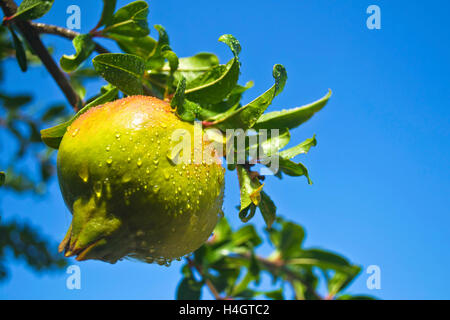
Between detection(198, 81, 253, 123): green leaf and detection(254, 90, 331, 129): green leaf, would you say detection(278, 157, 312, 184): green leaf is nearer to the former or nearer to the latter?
detection(254, 90, 331, 129): green leaf

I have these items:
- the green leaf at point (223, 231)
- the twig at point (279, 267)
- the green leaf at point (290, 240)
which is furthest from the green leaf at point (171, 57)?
the green leaf at point (290, 240)

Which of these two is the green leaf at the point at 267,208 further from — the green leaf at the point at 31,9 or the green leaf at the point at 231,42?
the green leaf at the point at 31,9

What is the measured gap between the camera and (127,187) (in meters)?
1.06

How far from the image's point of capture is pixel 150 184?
1.06 metres

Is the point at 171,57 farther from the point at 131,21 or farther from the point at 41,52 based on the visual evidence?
the point at 41,52

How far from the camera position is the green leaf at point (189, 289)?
2107 millimetres

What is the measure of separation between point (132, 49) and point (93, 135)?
0.76 metres

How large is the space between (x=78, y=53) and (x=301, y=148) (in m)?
0.90

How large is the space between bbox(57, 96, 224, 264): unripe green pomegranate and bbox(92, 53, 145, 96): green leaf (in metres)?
0.17

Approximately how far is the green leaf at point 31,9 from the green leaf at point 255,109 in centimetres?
82

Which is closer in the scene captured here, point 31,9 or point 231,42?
point 231,42

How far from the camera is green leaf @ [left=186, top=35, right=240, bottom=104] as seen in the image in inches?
54.5

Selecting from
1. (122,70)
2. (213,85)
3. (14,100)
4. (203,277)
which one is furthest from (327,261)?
(14,100)

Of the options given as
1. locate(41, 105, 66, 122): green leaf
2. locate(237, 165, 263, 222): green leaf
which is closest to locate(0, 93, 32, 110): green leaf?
locate(41, 105, 66, 122): green leaf
